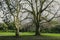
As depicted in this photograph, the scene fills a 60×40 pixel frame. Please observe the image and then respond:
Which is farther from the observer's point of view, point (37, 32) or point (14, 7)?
point (37, 32)

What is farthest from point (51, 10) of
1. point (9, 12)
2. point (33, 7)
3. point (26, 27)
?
point (9, 12)

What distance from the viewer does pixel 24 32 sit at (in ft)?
87.6

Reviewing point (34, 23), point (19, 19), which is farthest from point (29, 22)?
point (19, 19)

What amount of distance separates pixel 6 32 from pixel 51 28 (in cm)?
601

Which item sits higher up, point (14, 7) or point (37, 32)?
point (14, 7)

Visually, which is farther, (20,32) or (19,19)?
(20,32)

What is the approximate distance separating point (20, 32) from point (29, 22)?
6.26 ft

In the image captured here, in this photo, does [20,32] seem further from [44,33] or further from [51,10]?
[51,10]

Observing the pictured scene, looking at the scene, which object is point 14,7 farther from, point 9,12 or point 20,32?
point 20,32

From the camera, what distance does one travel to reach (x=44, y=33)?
A: 87.6 ft

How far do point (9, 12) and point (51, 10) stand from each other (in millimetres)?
5966

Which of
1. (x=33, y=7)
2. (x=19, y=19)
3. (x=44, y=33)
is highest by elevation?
(x=33, y=7)

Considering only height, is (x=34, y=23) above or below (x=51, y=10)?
below

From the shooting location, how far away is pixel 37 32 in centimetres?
2603
